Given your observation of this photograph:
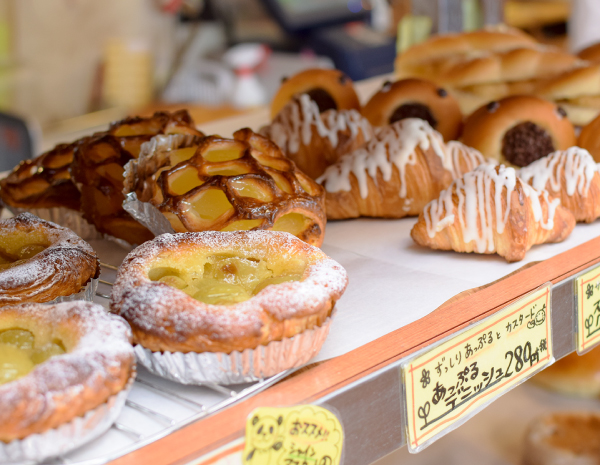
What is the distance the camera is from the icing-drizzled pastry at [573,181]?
123cm

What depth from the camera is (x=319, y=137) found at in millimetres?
1461

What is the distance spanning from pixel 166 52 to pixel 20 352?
11.4 feet

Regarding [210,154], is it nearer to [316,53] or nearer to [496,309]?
[496,309]

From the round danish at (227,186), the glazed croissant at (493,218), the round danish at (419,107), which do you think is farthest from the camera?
the round danish at (419,107)

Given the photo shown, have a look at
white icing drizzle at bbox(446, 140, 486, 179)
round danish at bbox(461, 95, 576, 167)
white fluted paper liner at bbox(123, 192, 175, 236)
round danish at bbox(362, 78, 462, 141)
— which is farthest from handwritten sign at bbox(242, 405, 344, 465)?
round danish at bbox(362, 78, 462, 141)

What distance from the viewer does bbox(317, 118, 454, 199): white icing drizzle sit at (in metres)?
1.30

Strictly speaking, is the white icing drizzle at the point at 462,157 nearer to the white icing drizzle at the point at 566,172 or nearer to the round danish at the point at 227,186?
the white icing drizzle at the point at 566,172

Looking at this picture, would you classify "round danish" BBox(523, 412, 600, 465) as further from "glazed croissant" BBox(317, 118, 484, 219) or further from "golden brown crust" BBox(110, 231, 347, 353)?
"golden brown crust" BBox(110, 231, 347, 353)

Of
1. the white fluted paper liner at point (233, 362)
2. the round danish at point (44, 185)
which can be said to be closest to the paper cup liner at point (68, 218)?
the round danish at point (44, 185)

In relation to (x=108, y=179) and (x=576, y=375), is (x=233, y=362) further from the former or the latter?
(x=576, y=375)

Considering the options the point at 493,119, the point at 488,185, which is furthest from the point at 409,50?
the point at 488,185

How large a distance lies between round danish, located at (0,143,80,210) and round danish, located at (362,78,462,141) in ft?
2.37

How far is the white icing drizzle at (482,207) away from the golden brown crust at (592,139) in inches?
13.0

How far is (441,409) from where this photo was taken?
86 centimetres
